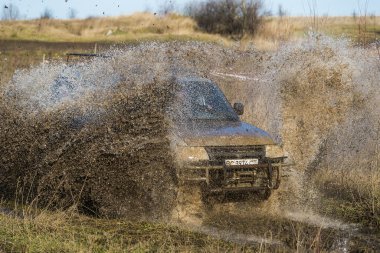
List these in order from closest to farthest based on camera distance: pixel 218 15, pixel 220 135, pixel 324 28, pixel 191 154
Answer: pixel 191 154, pixel 220 135, pixel 324 28, pixel 218 15

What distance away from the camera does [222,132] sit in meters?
8.30

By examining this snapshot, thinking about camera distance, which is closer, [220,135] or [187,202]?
[187,202]

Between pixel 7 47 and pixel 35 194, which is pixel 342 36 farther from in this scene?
pixel 7 47

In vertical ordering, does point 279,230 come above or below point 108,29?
above

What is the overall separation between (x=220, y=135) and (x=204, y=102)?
1.28 metres

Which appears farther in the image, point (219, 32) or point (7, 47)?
point (219, 32)

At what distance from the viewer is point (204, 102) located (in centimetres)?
937

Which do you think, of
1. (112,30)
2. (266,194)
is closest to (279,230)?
(266,194)

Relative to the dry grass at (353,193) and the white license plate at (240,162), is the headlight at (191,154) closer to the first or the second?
the white license plate at (240,162)

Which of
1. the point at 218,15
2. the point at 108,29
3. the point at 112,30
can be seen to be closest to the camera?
the point at 218,15

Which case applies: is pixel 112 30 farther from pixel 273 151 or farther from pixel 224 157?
pixel 224 157

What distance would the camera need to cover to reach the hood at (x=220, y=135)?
7.99 meters

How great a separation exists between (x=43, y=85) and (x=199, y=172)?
12.4 feet

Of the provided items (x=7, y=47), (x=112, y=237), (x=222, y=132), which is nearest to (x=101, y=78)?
(x=222, y=132)
